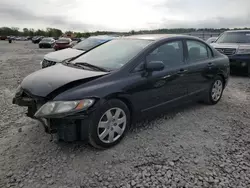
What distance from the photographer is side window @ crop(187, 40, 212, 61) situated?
4282 millimetres

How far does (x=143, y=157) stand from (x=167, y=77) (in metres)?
1.41

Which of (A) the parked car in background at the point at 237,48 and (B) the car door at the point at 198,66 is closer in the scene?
(B) the car door at the point at 198,66

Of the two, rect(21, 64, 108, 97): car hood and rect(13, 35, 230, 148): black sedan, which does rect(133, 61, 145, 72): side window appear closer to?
rect(13, 35, 230, 148): black sedan

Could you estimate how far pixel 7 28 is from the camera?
9456 cm

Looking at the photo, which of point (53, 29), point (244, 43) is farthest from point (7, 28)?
point (244, 43)

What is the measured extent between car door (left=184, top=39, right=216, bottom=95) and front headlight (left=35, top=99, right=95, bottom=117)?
86.4 inches

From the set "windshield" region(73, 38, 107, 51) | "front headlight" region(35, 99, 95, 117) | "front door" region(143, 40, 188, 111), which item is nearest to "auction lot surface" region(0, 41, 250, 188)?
"front door" region(143, 40, 188, 111)

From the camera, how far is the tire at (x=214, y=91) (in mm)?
4781

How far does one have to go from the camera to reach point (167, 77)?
370cm

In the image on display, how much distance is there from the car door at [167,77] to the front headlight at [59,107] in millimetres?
1108

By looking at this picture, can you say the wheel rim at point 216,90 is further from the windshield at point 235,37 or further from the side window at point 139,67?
the windshield at point 235,37

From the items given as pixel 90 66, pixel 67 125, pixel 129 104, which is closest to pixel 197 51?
pixel 129 104

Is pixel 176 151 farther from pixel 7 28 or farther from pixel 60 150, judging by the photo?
pixel 7 28

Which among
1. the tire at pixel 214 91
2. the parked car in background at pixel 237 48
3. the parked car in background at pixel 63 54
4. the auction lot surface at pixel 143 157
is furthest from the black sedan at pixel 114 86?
the parked car in background at pixel 237 48
